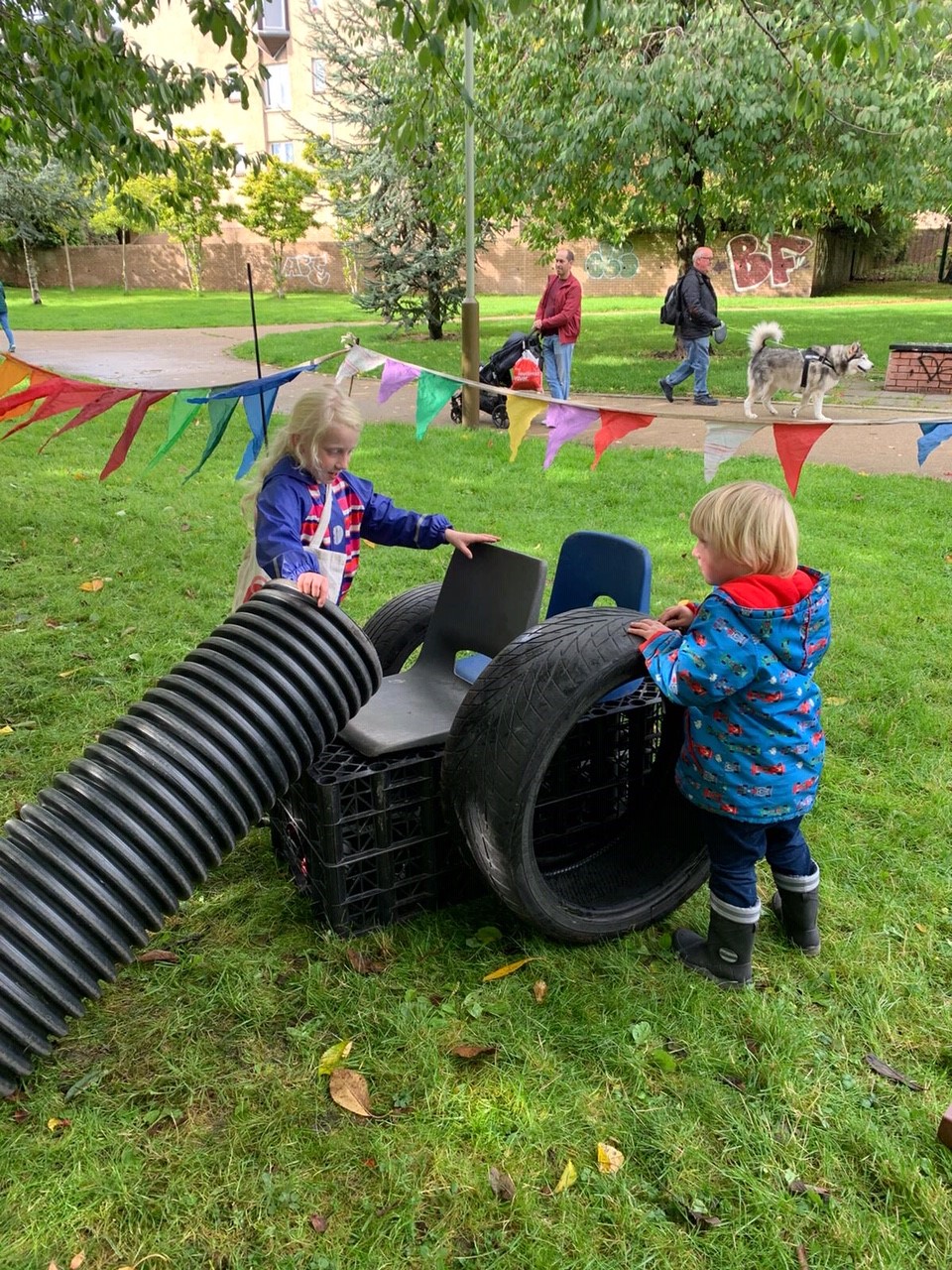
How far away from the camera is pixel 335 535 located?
11.0ft

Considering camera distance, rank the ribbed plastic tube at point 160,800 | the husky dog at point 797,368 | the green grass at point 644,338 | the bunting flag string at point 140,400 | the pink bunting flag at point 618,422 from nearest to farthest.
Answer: the ribbed plastic tube at point 160,800, the pink bunting flag at point 618,422, the bunting flag string at point 140,400, the husky dog at point 797,368, the green grass at point 644,338

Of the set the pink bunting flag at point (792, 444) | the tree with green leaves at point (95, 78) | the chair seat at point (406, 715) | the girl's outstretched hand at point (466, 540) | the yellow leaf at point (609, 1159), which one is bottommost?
the yellow leaf at point (609, 1159)

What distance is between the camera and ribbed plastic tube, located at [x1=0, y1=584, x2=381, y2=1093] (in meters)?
2.24

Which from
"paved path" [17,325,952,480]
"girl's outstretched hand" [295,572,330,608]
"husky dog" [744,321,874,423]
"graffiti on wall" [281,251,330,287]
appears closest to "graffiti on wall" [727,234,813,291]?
"graffiti on wall" [281,251,330,287]

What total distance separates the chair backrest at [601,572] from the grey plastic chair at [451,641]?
0.67ft

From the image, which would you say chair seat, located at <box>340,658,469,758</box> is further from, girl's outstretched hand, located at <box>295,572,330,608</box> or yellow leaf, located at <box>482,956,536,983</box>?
yellow leaf, located at <box>482,956,536,983</box>

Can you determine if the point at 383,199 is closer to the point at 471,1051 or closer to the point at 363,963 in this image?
the point at 363,963

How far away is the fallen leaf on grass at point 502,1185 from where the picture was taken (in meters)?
2.05

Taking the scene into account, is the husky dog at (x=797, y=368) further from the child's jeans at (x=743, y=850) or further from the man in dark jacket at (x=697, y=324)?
the child's jeans at (x=743, y=850)

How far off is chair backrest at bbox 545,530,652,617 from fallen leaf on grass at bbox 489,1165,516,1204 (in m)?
1.64

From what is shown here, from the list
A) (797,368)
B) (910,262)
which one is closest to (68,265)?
(910,262)

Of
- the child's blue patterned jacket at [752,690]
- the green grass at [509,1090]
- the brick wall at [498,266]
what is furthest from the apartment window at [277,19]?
the child's blue patterned jacket at [752,690]

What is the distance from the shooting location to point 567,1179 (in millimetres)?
2072

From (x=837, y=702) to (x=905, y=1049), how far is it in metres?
2.05
